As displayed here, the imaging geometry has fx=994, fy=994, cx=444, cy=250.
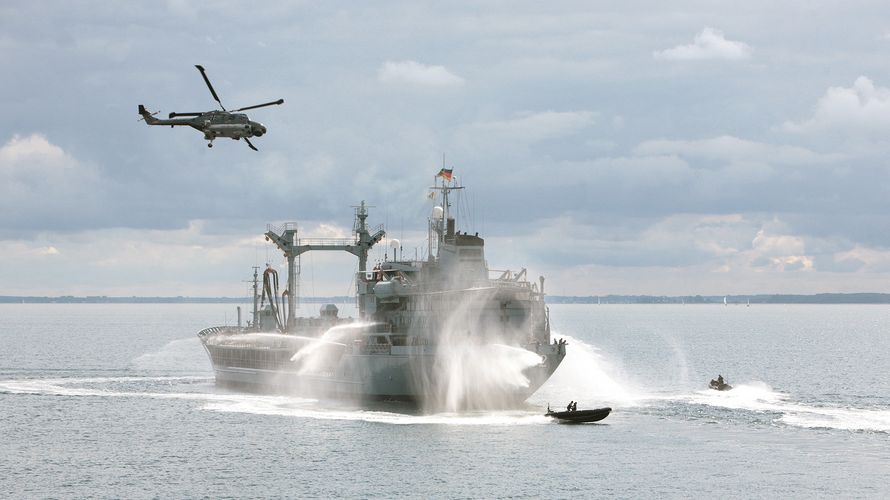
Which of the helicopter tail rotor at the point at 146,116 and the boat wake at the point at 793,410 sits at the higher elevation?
the helicopter tail rotor at the point at 146,116

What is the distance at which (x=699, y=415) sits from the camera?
75812 mm

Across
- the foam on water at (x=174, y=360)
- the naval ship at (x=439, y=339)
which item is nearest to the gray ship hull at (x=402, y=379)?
the naval ship at (x=439, y=339)

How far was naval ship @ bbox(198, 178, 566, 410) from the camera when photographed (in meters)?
A: 77.3

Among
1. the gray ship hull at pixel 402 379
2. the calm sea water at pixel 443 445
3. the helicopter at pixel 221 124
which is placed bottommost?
the calm sea water at pixel 443 445

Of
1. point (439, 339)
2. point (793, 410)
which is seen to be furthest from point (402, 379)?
point (793, 410)

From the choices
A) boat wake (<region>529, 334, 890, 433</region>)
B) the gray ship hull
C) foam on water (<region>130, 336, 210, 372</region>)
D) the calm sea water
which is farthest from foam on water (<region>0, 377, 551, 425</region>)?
foam on water (<region>130, 336, 210, 372</region>)

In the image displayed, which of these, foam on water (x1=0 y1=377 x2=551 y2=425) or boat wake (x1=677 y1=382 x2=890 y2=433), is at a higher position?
foam on water (x1=0 y1=377 x2=551 y2=425)

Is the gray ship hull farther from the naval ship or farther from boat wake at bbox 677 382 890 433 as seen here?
boat wake at bbox 677 382 890 433

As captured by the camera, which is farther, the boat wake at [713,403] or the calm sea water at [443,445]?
the boat wake at [713,403]

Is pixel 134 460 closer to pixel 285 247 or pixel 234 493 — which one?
pixel 234 493

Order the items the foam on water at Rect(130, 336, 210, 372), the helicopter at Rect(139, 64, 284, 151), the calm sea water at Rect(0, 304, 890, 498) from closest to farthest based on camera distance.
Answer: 1. the calm sea water at Rect(0, 304, 890, 498)
2. the helicopter at Rect(139, 64, 284, 151)
3. the foam on water at Rect(130, 336, 210, 372)

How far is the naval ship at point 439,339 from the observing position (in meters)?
77.3

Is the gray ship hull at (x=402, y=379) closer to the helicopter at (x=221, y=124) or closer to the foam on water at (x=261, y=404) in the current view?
the foam on water at (x=261, y=404)

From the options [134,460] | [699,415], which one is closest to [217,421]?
[134,460]
